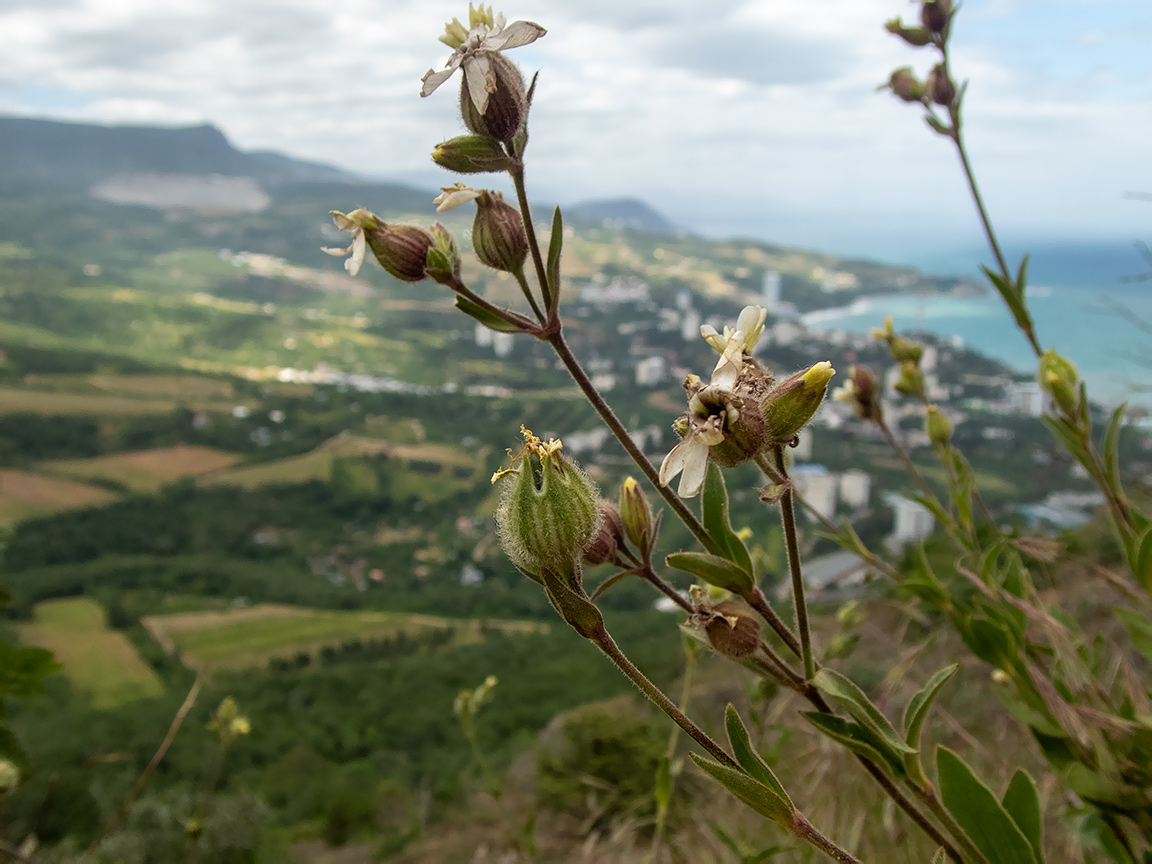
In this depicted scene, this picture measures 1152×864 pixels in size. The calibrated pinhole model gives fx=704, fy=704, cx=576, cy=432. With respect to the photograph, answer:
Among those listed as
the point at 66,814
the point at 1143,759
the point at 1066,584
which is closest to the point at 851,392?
the point at 1143,759

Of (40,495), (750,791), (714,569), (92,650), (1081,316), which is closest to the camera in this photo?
(750,791)

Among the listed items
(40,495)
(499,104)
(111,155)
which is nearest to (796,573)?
(499,104)

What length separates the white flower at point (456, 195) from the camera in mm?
1435

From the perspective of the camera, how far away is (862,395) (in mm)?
2830

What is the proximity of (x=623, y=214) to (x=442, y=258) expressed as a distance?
144472 millimetres

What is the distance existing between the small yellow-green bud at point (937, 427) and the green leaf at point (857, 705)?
1660 mm

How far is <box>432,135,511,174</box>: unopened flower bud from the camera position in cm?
143

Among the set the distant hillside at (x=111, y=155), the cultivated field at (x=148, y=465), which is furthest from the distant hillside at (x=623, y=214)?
the cultivated field at (x=148, y=465)

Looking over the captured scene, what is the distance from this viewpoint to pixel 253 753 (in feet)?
74.0

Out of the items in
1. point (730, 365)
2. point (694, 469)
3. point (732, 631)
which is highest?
point (730, 365)

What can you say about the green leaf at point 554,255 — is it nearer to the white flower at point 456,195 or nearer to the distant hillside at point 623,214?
the white flower at point 456,195

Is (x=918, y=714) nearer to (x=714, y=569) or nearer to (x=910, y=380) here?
(x=714, y=569)

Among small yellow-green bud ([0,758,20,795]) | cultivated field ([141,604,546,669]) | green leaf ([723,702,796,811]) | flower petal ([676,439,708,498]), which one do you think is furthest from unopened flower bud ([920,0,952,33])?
cultivated field ([141,604,546,669])

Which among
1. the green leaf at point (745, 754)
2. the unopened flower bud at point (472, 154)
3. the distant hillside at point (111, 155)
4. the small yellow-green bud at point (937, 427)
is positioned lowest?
the green leaf at point (745, 754)
